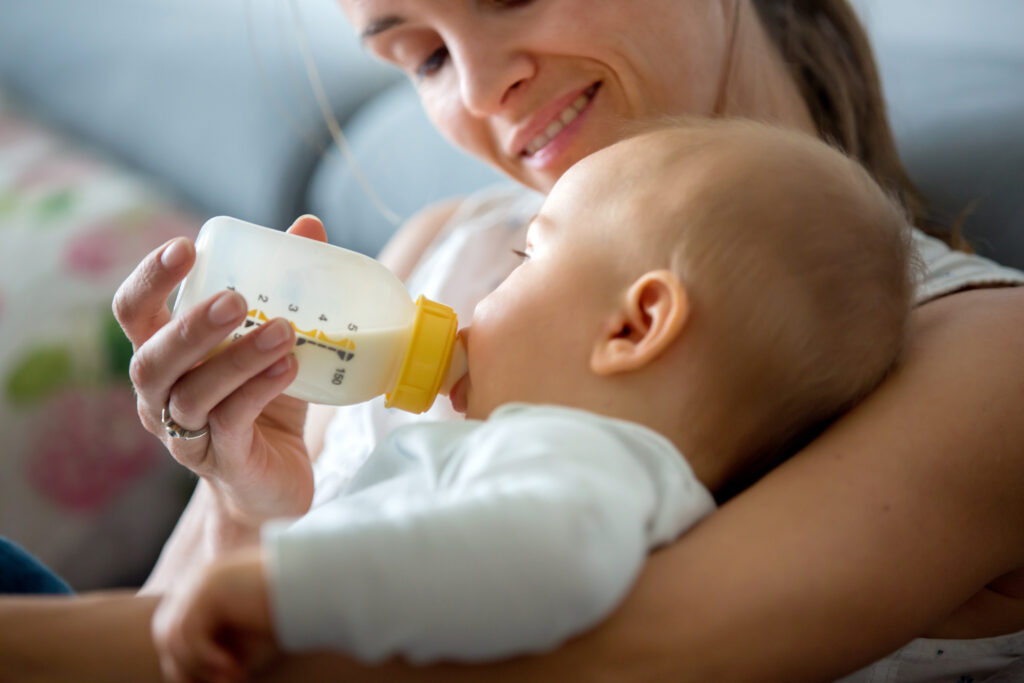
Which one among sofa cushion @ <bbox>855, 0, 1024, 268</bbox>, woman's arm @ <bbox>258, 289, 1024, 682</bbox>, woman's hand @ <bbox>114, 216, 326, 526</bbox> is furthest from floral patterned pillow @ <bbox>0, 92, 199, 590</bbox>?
sofa cushion @ <bbox>855, 0, 1024, 268</bbox>

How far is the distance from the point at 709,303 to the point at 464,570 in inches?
13.9

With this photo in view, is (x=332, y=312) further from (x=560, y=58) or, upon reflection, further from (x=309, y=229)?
(x=560, y=58)

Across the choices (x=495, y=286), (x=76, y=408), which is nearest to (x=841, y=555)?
(x=495, y=286)

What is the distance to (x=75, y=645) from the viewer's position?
0.62 metres

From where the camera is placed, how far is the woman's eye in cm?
126

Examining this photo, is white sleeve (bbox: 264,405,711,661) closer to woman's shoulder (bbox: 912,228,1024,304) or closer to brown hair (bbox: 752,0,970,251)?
woman's shoulder (bbox: 912,228,1024,304)

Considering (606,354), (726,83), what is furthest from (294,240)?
(726,83)

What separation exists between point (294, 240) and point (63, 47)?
6.63 ft

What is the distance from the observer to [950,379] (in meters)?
0.80

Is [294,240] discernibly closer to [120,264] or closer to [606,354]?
[606,354]

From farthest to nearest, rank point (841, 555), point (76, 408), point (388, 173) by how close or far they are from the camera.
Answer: point (388, 173) → point (76, 408) → point (841, 555)

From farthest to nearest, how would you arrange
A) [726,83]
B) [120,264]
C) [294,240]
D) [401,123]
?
[401,123] < [120,264] < [726,83] < [294,240]

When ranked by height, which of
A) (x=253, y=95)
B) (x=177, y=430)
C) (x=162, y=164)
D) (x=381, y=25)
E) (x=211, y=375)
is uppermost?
(x=381, y=25)

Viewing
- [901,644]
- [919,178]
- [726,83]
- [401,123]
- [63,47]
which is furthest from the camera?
[63,47]
